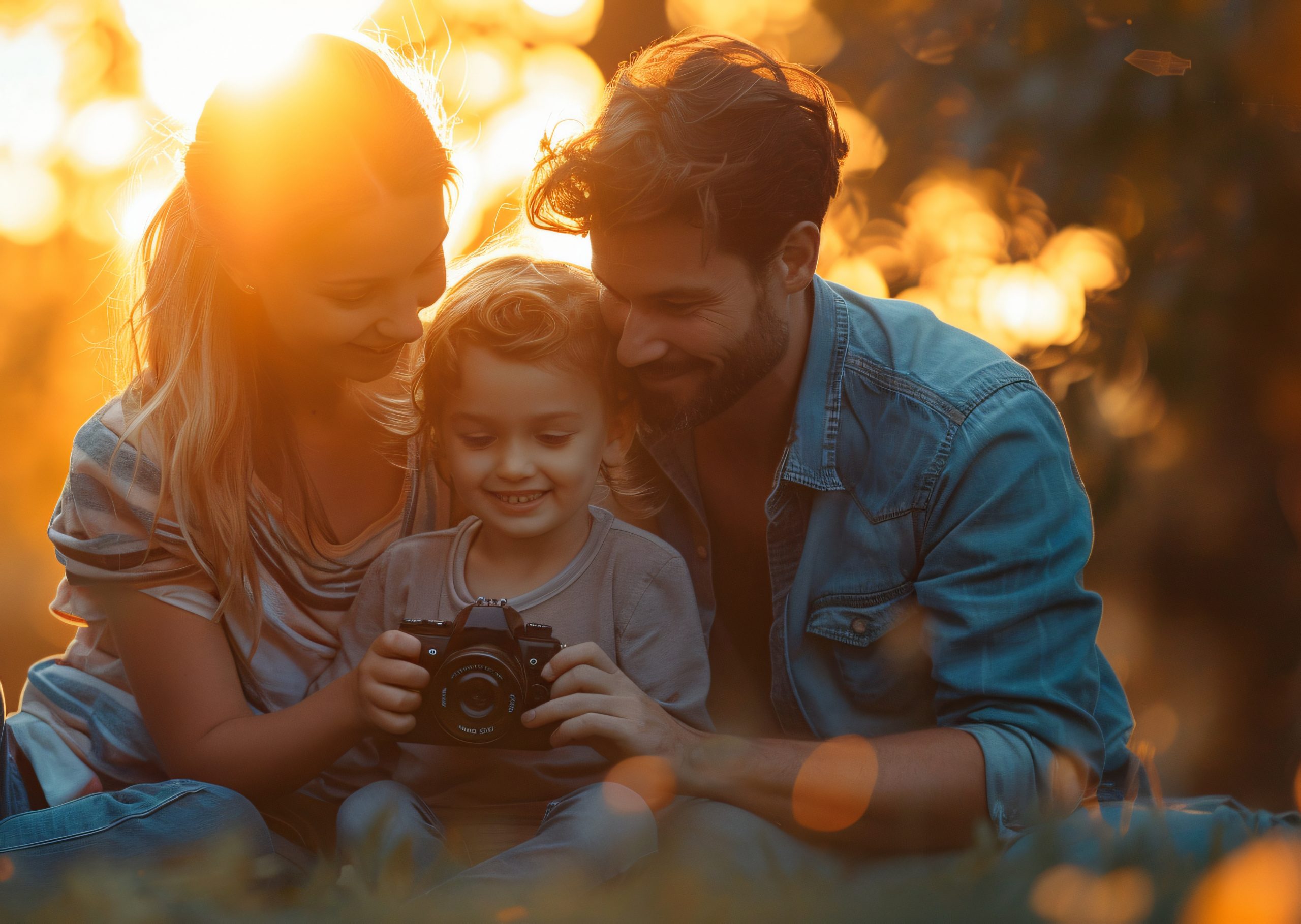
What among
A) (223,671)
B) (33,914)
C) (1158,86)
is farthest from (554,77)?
(33,914)

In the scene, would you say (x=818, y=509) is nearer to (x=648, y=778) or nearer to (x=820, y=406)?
(x=820, y=406)

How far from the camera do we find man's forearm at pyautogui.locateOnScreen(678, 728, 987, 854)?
203cm

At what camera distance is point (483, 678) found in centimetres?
188

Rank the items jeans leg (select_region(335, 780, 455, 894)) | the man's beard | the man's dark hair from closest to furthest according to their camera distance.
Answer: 1. jeans leg (select_region(335, 780, 455, 894))
2. the man's dark hair
3. the man's beard

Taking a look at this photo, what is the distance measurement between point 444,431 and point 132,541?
0.62 meters

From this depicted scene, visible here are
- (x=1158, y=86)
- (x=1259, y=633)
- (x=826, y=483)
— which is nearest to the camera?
(x=826, y=483)

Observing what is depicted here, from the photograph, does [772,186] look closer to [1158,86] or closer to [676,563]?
[676,563]

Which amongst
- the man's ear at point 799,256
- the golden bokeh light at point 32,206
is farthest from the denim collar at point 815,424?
the golden bokeh light at point 32,206

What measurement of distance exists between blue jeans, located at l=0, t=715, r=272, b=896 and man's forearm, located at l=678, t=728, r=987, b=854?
0.81 metres

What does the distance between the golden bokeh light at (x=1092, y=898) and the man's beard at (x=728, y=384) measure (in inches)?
54.0

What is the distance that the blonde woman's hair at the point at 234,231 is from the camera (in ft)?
6.68

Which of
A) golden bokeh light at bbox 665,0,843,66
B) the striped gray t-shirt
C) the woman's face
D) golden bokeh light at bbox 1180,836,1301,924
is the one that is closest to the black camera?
the striped gray t-shirt

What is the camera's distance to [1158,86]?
9.17 feet

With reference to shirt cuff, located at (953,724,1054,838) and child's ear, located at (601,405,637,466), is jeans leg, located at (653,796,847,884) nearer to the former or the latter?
shirt cuff, located at (953,724,1054,838)
